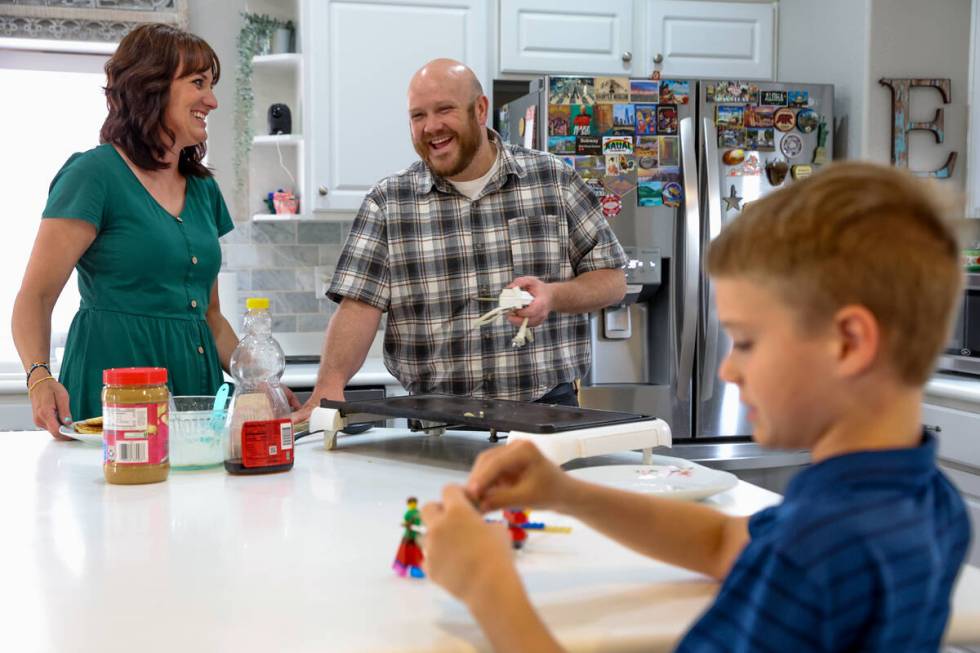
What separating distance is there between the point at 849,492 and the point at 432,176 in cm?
183

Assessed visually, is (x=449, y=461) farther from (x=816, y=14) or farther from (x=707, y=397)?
(x=816, y=14)

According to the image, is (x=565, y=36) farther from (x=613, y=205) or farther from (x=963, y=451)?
(x=963, y=451)

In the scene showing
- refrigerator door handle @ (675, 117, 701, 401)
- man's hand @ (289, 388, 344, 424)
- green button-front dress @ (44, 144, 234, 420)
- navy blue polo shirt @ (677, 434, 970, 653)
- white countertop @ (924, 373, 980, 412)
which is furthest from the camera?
refrigerator door handle @ (675, 117, 701, 401)

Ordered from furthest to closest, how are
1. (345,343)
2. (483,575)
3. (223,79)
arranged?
(223,79) < (345,343) < (483,575)

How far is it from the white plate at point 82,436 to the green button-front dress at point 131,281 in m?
0.30

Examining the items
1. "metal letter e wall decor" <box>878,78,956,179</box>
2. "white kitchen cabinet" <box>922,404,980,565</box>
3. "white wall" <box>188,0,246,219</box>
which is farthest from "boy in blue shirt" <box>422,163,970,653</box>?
"white wall" <box>188,0,246,219</box>

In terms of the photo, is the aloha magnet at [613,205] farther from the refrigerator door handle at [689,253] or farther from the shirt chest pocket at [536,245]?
the shirt chest pocket at [536,245]

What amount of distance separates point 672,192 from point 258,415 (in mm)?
2183

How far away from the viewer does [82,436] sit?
1803mm

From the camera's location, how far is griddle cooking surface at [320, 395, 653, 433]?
1514 millimetres

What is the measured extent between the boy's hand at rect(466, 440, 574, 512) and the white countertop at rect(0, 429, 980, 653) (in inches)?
4.0

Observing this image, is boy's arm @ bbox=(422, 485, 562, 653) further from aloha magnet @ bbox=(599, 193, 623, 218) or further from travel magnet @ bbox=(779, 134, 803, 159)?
travel magnet @ bbox=(779, 134, 803, 159)

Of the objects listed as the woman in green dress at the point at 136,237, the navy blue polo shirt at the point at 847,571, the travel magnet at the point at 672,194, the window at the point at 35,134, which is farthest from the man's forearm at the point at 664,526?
the window at the point at 35,134

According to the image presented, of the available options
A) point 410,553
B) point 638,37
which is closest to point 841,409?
point 410,553
